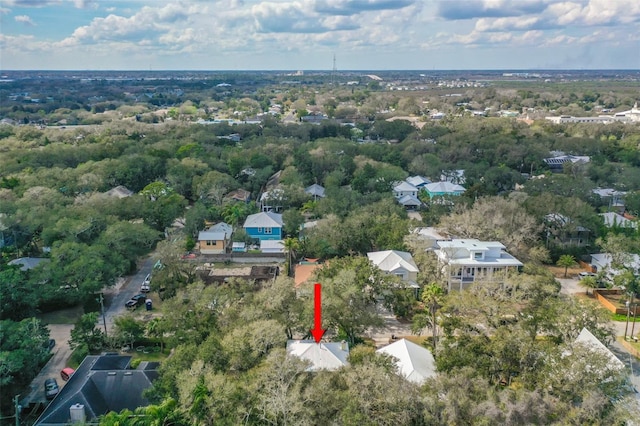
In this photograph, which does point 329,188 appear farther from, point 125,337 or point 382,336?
point 125,337

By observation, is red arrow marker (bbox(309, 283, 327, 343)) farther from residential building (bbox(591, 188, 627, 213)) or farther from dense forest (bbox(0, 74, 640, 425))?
residential building (bbox(591, 188, 627, 213))

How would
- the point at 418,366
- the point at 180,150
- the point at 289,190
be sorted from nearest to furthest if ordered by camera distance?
the point at 418,366
the point at 289,190
the point at 180,150

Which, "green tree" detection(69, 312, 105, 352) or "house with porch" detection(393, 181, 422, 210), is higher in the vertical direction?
"house with porch" detection(393, 181, 422, 210)

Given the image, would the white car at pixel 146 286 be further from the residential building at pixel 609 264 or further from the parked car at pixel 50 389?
the residential building at pixel 609 264

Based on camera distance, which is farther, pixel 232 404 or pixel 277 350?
pixel 277 350

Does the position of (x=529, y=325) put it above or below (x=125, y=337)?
above

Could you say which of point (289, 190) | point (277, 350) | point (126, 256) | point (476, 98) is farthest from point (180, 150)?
point (476, 98)

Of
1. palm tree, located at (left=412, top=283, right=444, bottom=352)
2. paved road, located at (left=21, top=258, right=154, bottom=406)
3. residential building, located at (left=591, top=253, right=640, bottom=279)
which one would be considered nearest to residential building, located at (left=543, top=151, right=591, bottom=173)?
residential building, located at (left=591, top=253, right=640, bottom=279)
